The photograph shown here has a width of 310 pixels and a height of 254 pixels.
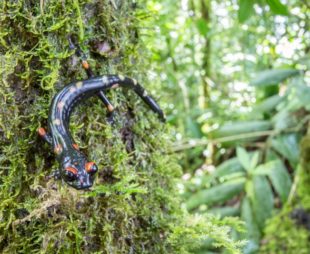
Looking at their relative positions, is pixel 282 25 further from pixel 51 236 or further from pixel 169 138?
pixel 51 236

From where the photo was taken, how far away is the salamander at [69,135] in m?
1.42

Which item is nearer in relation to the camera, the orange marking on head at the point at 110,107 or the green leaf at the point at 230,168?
the orange marking on head at the point at 110,107

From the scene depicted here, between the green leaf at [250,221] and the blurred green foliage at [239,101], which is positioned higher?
the blurred green foliage at [239,101]

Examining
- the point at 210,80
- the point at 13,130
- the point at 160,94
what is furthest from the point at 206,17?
the point at 13,130

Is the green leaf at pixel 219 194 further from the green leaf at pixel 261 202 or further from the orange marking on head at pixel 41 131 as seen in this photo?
the orange marking on head at pixel 41 131

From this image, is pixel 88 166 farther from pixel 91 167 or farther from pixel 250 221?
pixel 250 221

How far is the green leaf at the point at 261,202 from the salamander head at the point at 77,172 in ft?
6.87

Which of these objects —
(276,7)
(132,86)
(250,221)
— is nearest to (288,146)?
(250,221)

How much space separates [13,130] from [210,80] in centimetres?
388

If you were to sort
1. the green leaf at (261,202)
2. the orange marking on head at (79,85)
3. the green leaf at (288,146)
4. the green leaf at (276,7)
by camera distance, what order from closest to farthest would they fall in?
the orange marking on head at (79,85) → the green leaf at (276,7) → the green leaf at (261,202) → the green leaf at (288,146)

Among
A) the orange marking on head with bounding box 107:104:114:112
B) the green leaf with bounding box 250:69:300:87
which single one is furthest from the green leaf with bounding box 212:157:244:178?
the orange marking on head with bounding box 107:104:114:112

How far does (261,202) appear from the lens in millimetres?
3305

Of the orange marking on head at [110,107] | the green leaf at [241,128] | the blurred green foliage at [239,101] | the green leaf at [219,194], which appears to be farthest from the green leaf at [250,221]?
the orange marking on head at [110,107]

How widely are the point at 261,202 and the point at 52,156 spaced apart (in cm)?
216
